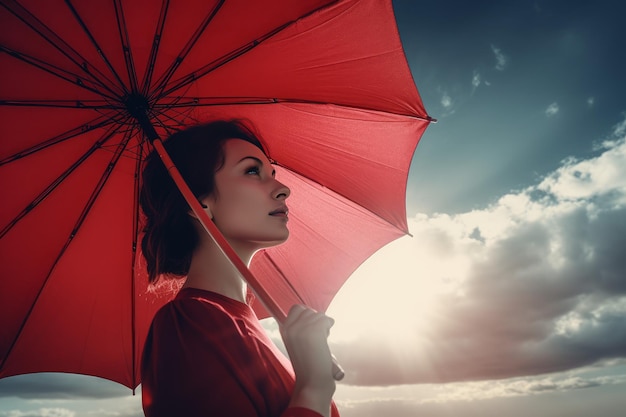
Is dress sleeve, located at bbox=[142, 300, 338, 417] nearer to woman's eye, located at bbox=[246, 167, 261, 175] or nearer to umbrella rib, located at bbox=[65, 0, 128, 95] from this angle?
woman's eye, located at bbox=[246, 167, 261, 175]

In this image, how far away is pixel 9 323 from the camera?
12.1 ft

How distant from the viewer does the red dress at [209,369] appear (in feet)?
6.28

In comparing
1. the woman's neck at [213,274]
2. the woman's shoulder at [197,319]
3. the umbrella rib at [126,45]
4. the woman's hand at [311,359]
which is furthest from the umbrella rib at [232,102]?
the woman's hand at [311,359]

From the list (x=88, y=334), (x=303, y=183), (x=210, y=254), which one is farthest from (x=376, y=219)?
(x=88, y=334)

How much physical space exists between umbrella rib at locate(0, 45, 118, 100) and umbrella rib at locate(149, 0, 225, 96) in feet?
1.21

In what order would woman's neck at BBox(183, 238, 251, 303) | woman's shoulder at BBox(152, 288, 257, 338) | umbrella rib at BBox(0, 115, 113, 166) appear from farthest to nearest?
umbrella rib at BBox(0, 115, 113, 166) → woman's neck at BBox(183, 238, 251, 303) → woman's shoulder at BBox(152, 288, 257, 338)

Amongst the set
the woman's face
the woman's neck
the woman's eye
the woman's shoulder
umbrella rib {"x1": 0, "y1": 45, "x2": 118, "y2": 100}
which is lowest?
the woman's shoulder

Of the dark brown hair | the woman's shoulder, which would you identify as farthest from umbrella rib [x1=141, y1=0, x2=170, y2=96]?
the woman's shoulder

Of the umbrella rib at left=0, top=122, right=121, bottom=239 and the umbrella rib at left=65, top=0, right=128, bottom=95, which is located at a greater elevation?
the umbrella rib at left=65, top=0, right=128, bottom=95

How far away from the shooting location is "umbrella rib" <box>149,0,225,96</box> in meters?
3.15

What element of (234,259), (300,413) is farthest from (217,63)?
(300,413)

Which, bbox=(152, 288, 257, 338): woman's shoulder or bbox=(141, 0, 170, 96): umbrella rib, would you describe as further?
bbox=(141, 0, 170, 96): umbrella rib

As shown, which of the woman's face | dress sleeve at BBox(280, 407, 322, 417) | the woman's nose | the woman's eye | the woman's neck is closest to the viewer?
dress sleeve at BBox(280, 407, 322, 417)

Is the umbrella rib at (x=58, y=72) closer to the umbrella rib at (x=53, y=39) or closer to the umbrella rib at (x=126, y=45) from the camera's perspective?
the umbrella rib at (x=53, y=39)
